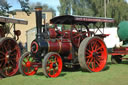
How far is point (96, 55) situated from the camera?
8172mm

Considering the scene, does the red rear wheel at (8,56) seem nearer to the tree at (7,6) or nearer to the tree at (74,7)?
the tree at (7,6)

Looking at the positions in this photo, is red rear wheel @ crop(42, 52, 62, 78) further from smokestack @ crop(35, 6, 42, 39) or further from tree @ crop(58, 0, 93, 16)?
tree @ crop(58, 0, 93, 16)

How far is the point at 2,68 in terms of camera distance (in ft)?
24.5

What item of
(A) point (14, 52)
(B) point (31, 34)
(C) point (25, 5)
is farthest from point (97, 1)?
(A) point (14, 52)

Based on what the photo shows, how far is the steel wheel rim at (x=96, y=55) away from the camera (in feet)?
26.1

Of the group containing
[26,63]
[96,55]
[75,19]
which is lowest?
[26,63]

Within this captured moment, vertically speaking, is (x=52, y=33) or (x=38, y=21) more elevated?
(x=38, y=21)

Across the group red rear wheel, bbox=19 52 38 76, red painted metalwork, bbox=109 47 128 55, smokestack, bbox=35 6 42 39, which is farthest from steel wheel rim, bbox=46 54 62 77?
red painted metalwork, bbox=109 47 128 55

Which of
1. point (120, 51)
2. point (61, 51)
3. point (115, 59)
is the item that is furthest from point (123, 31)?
point (61, 51)

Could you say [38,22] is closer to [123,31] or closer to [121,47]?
[121,47]

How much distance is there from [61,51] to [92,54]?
115cm

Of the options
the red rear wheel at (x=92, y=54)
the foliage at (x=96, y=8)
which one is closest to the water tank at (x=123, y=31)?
the red rear wheel at (x=92, y=54)

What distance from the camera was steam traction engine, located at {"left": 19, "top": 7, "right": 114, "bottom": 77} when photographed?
7035 mm

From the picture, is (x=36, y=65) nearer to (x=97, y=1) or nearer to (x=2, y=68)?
(x=2, y=68)
